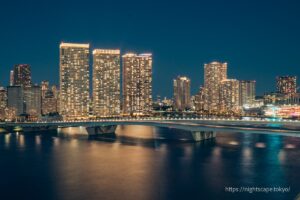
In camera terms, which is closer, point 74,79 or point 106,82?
point 74,79

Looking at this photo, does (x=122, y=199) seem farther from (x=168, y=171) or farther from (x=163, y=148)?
(x=163, y=148)

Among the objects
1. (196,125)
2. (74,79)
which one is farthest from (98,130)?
(74,79)

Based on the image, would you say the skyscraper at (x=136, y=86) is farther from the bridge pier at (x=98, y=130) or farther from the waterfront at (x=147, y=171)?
Answer: the waterfront at (x=147, y=171)

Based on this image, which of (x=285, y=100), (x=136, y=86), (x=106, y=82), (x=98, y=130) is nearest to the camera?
(x=98, y=130)

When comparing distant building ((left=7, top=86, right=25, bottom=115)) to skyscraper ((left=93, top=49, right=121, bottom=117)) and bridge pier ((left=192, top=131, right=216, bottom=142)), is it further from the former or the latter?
bridge pier ((left=192, top=131, right=216, bottom=142))

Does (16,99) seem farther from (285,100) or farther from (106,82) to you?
(285,100)

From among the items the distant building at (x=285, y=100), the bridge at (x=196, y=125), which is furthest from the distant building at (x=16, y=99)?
the distant building at (x=285, y=100)

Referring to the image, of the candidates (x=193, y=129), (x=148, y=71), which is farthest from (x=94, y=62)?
(x=193, y=129)
